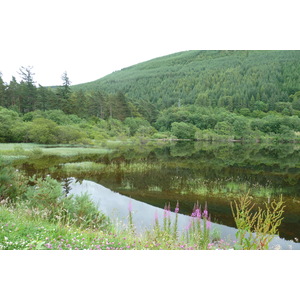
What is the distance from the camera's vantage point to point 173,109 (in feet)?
209

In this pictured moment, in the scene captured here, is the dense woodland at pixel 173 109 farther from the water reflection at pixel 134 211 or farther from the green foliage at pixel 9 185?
the water reflection at pixel 134 211

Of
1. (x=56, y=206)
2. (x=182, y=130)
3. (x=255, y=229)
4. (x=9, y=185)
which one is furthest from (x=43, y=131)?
(x=182, y=130)

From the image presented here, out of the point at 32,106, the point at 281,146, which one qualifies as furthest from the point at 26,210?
the point at 281,146

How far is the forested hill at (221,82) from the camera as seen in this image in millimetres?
21016

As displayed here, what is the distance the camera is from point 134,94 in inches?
3415

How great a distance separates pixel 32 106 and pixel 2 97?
9.39 ft

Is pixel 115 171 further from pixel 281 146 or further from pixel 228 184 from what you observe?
pixel 281 146

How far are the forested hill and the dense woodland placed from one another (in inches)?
5.0

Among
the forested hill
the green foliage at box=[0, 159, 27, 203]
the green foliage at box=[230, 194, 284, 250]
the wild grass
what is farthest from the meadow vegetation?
the forested hill

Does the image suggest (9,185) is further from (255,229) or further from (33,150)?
(33,150)

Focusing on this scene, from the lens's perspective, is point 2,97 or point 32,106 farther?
point 32,106

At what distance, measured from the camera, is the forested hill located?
68.9ft

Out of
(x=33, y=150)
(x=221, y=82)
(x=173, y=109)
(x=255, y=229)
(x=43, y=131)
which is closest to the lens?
(x=255, y=229)

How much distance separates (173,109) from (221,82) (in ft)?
45.8
